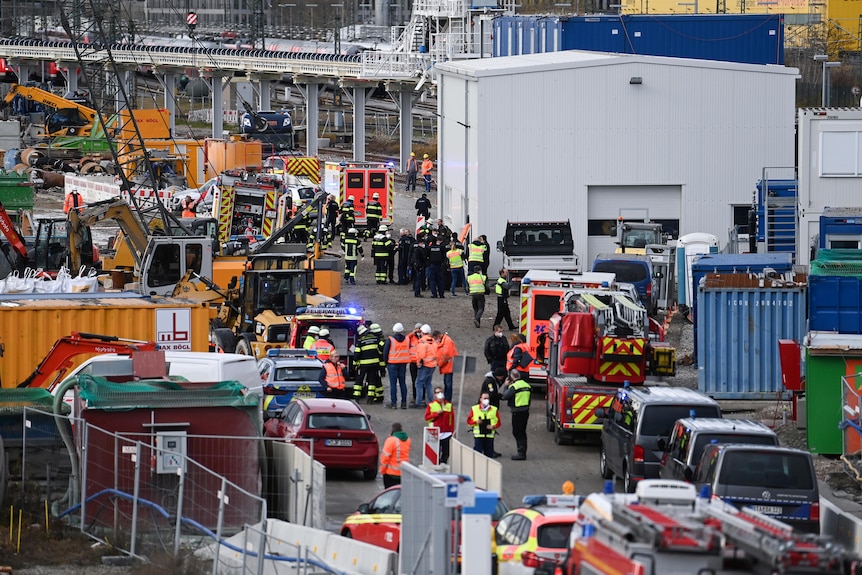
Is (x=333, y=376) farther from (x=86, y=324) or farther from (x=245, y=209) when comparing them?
(x=245, y=209)

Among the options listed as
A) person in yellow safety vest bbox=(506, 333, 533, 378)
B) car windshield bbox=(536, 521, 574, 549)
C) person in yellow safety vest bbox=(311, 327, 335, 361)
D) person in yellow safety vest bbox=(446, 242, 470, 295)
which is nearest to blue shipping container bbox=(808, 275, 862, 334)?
Answer: person in yellow safety vest bbox=(506, 333, 533, 378)

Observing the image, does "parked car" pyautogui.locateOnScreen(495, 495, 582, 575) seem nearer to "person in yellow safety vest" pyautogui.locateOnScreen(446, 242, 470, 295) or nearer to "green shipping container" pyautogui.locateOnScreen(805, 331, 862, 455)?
"green shipping container" pyautogui.locateOnScreen(805, 331, 862, 455)

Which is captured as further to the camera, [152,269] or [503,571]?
[152,269]

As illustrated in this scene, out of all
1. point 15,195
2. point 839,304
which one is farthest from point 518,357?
point 15,195

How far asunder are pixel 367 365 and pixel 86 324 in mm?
4341

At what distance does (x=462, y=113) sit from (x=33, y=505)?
2665 centimetres

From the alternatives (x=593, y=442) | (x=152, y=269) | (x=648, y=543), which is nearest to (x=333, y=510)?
(x=593, y=442)

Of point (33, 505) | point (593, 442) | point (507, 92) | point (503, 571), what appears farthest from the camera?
point (507, 92)

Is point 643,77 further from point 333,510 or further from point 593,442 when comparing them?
point 333,510

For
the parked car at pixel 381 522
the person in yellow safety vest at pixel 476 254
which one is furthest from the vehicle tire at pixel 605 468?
the person in yellow safety vest at pixel 476 254

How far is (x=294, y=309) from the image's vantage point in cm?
2981

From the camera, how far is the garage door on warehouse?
40781 millimetres

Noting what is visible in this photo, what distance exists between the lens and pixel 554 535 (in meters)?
13.8

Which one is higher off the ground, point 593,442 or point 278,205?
point 278,205
